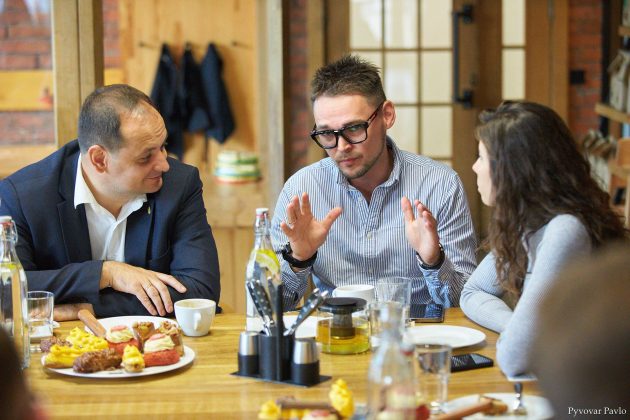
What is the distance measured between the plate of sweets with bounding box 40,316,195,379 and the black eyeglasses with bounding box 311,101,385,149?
93 centimetres

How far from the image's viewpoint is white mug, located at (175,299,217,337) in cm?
212

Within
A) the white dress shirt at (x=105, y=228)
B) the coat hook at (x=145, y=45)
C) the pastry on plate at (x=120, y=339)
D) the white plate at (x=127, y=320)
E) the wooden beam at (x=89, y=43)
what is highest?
the coat hook at (x=145, y=45)

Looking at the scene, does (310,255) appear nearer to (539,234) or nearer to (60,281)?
(60,281)

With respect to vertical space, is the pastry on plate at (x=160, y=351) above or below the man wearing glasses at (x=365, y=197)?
below

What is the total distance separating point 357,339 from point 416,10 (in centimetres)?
428

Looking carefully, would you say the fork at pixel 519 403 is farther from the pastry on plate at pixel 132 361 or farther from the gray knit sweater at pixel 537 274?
the pastry on plate at pixel 132 361

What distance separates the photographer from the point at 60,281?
2420 mm

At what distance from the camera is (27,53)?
4199 mm

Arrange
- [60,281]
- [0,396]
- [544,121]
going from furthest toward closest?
[60,281] → [544,121] → [0,396]

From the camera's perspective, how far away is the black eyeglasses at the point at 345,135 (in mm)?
2736

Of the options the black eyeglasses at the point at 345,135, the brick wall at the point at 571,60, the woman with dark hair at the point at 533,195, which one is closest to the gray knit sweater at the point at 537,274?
the woman with dark hair at the point at 533,195

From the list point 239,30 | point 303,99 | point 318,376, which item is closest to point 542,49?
point 303,99

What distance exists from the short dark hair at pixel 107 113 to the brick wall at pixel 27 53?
991 mm

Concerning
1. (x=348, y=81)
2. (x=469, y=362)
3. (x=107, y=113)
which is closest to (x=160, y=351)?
(x=469, y=362)
